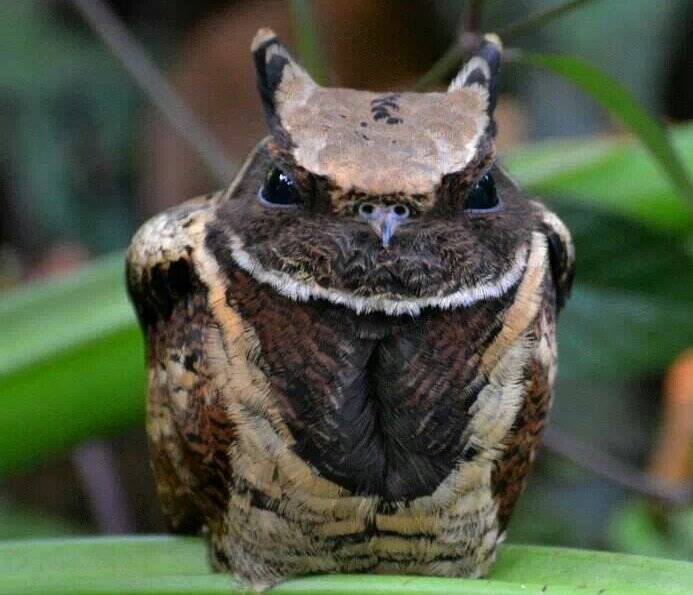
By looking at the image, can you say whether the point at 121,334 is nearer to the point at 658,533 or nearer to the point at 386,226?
the point at 386,226

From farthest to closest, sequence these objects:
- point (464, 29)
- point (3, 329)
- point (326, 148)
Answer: point (3, 329) → point (464, 29) → point (326, 148)

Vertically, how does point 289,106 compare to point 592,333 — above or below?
above

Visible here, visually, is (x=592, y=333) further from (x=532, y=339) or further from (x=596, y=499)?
(x=596, y=499)

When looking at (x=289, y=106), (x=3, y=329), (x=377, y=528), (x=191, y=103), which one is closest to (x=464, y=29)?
(x=289, y=106)

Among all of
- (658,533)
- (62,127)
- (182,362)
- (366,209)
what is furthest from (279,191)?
(62,127)

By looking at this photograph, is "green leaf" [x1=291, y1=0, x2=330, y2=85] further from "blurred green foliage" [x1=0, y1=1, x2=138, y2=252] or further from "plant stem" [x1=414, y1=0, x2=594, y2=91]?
"blurred green foliage" [x1=0, y1=1, x2=138, y2=252]

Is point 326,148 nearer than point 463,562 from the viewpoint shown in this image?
Yes

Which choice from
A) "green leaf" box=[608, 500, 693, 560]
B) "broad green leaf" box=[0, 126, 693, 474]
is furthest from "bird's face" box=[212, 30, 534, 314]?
"green leaf" box=[608, 500, 693, 560]
